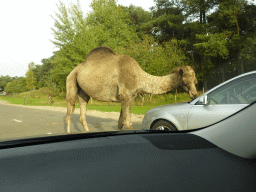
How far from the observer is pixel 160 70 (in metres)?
23.2

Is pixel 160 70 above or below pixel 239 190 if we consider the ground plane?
above

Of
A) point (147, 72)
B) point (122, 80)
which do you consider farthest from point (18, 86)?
point (122, 80)

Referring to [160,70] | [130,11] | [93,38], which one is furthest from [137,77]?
[130,11]

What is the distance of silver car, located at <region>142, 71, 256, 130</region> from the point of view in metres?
3.80

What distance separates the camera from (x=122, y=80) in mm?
6719

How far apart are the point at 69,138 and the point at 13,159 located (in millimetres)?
360

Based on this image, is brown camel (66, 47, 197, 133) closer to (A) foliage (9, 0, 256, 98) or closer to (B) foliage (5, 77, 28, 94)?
(A) foliage (9, 0, 256, 98)

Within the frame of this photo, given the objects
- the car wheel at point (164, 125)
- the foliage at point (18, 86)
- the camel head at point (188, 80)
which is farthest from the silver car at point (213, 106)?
the foliage at point (18, 86)

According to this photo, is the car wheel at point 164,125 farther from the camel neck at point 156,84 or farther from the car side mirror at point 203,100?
the camel neck at point 156,84

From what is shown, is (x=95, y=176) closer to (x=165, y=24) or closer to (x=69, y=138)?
(x=69, y=138)

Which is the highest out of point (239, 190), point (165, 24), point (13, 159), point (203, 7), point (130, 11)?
point (130, 11)

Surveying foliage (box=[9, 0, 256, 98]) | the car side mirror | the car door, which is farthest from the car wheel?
foliage (box=[9, 0, 256, 98])

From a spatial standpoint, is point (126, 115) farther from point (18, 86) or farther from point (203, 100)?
point (18, 86)

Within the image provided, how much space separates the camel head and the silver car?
2.11 meters
